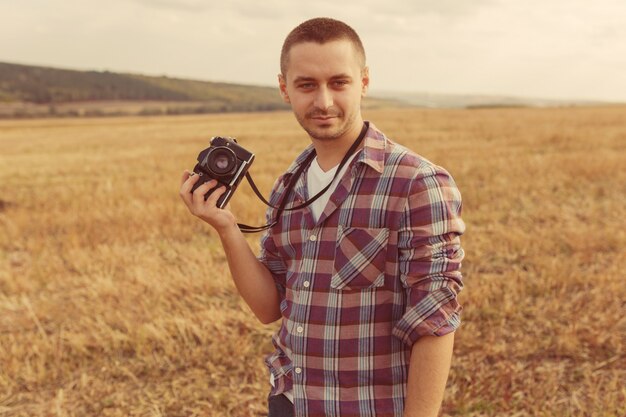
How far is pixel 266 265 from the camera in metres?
2.02

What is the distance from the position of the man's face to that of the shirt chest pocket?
0.32m

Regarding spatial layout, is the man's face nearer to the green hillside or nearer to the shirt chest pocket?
the shirt chest pocket

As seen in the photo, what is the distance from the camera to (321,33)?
164cm

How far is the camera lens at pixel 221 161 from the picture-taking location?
5.85 feet

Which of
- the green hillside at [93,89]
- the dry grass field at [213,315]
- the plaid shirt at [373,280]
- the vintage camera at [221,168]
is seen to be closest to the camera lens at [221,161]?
the vintage camera at [221,168]

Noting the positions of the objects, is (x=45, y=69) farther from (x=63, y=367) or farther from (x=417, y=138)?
(x=63, y=367)

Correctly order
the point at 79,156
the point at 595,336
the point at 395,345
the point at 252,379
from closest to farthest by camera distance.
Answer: the point at 395,345 → the point at 252,379 → the point at 595,336 → the point at 79,156

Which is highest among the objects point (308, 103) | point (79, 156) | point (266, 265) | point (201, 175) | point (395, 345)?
point (308, 103)

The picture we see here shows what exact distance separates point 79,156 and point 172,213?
46.2ft

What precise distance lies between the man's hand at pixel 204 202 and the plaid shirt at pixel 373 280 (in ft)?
0.88

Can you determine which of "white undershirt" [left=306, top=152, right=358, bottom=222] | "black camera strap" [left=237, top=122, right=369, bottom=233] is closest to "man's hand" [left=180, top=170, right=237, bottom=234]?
"black camera strap" [left=237, top=122, right=369, bottom=233]

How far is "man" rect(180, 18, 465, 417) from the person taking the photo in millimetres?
1535

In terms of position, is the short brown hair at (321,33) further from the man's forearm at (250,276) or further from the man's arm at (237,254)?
the man's forearm at (250,276)

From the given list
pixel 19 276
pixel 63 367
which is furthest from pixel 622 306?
pixel 19 276
